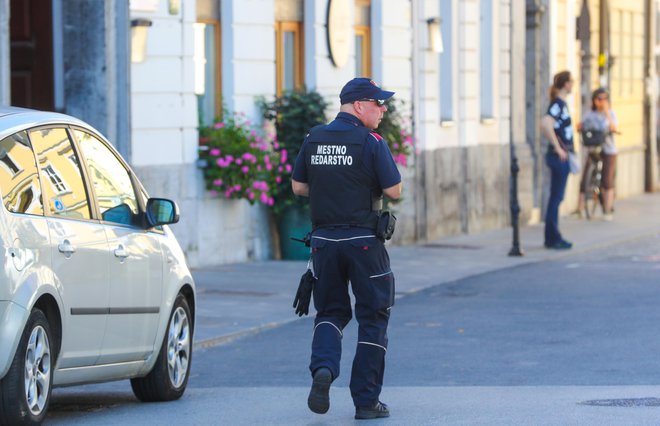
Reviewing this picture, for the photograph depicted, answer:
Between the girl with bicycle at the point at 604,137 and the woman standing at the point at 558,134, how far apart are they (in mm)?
4953

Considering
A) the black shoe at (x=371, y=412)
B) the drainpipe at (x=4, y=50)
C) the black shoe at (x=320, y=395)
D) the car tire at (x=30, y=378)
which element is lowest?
the black shoe at (x=371, y=412)

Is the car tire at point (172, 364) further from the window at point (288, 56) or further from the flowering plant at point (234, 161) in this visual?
the window at point (288, 56)

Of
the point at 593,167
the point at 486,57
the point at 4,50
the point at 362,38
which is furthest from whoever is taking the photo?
the point at 593,167

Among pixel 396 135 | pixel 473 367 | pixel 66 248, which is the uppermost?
pixel 396 135

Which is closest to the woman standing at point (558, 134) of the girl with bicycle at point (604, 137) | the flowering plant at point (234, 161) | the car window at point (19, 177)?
the flowering plant at point (234, 161)

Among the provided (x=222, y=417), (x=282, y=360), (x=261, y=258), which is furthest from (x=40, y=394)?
(x=261, y=258)

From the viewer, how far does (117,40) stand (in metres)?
16.5

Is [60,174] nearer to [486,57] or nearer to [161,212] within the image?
[161,212]

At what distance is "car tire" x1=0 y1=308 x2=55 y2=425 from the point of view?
24.2 feet

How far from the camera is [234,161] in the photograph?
699 inches

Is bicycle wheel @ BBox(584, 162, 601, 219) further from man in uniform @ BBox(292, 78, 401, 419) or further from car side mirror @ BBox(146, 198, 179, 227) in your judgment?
man in uniform @ BBox(292, 78, 401, 419)

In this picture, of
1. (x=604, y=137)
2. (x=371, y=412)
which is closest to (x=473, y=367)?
(x=371, y=412)

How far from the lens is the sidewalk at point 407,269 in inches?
539

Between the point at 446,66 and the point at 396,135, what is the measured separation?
3.70 meters
